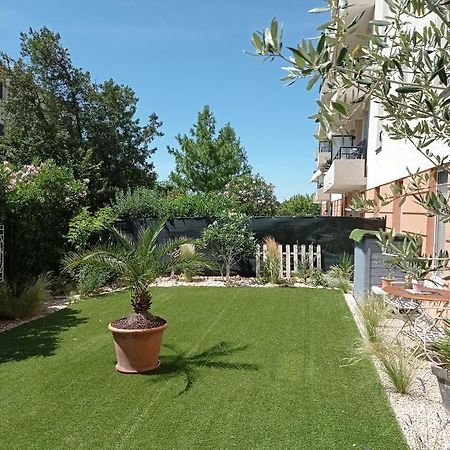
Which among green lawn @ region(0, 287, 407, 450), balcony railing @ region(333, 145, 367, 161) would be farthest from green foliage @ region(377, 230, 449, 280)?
balcony railing @ region(333, 145, 367, 161)

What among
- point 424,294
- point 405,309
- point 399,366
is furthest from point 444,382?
point 405,309

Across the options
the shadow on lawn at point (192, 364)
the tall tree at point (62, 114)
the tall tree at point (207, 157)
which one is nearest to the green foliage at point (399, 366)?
the shadow on lawn at point (192, 364)

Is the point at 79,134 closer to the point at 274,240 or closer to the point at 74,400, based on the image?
the point at 274,240

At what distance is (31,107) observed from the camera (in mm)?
20562

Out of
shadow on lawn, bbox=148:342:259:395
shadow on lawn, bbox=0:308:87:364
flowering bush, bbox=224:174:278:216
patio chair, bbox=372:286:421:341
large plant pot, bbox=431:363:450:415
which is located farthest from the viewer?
flowering bush, bbox=224:174:278:216

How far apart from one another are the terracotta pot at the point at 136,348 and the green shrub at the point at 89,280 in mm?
5826

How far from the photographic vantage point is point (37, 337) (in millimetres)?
Answer: 7680

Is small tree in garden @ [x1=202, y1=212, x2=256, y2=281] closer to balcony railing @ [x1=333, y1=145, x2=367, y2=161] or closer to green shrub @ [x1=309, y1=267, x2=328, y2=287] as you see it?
green shrub @ [x1=309, y1=267, x2=328, y2=287]

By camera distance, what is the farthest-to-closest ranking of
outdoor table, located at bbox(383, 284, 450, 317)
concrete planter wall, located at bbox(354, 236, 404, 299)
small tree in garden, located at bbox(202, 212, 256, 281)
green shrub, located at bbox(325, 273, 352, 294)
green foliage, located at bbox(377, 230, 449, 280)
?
small tree in garden, located at bbox(202, 212, 256, 281) < green shrub, located at bbox(325, 273, 352, 294) < concrete planter wall, located at bbox(354, 236, 404, 299) < outdoor table, located at bbox(383, 284, 450, 317) < green foliage, located at bbox(377, 230, 449, 280)

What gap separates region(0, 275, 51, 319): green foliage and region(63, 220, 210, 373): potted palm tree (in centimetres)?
364

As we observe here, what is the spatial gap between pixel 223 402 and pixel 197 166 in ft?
101

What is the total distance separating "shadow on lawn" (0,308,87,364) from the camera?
6766 mm

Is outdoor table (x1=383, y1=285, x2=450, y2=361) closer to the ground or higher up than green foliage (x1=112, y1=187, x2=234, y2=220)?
closer to the ground

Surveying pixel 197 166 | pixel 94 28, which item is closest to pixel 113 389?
pixel 94 28
